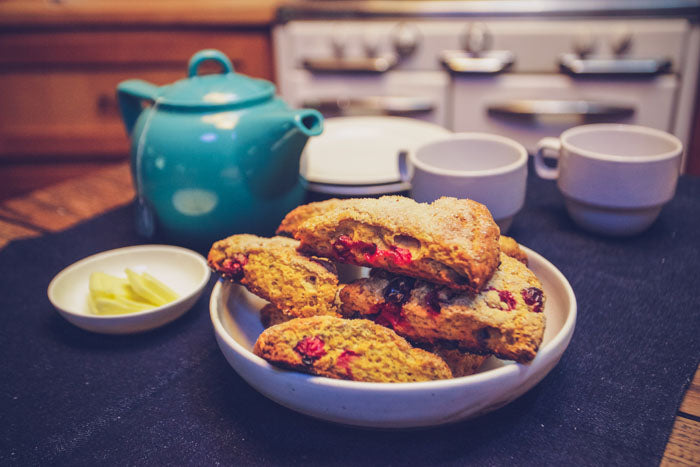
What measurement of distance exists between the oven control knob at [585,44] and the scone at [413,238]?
4.35 ft

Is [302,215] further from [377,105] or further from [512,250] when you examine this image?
[377,105]

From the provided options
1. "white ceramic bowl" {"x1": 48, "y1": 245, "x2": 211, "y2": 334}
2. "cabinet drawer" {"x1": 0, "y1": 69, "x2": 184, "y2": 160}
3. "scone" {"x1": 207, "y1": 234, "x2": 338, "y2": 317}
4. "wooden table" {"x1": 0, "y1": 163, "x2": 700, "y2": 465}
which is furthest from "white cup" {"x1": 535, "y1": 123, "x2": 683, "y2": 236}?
"cabinet drawer" {"x1": 0, "y1": 69, "x2": 184, "y2": 160}

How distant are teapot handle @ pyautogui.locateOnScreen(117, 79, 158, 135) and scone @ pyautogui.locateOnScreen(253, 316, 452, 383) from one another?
541mm

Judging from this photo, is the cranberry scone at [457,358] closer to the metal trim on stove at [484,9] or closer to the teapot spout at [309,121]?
the teapot spout at [309,121]

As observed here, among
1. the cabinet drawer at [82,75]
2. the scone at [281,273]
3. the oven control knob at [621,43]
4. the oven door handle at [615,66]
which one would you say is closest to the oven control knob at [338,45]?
the cabinet drawer at [82,75]

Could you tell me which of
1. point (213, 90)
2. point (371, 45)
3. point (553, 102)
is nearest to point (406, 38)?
point (371, 45)

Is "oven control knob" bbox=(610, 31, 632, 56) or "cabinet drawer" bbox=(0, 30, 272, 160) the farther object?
"cabinet drawer" bbox=(0, 30, 272, 160)

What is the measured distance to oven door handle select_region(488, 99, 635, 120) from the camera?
1651 mm

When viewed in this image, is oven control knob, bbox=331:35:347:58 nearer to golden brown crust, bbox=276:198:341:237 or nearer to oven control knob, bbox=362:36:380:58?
oven control knob, bbox=362:36:380:58

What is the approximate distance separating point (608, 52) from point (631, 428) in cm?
149

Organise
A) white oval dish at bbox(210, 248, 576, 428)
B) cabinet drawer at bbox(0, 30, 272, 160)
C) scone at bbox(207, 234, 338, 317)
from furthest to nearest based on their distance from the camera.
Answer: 1. cabinet drawer at bbox(0, 30, 272, 160)
2. scone at bbox(207, 234, 338, 317)
3. white oval dish at bbox(210, 248, 576, 428)

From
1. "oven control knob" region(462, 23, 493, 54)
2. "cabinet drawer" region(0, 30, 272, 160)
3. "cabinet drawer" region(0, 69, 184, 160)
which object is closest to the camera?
"oven control knob" region(462, 23, 493, 54)

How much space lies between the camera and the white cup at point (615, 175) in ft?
2.51

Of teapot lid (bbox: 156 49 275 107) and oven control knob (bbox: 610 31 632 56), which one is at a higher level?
teapot lid (bbox: 156 49 275 107)
